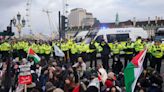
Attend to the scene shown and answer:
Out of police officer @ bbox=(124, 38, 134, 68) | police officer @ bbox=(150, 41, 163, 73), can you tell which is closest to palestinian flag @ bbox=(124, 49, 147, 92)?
police officer @ bbox=(150, 41, 163, 73)

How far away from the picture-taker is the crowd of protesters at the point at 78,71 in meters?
12.0

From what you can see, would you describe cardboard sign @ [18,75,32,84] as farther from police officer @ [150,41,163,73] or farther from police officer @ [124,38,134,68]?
police officer @ [124,38,134,68]

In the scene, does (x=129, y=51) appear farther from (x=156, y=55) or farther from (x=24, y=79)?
(x=24, y=79)

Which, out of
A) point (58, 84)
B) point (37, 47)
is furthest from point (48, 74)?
point (37, 47)

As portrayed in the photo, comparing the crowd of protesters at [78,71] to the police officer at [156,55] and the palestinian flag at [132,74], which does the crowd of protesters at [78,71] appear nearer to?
the police officer at [156,55]

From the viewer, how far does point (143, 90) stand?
11.1 m

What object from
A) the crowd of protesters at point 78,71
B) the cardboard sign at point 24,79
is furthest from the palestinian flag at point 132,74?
the cardboard sign at point 24,79

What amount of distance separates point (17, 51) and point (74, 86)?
1273 cm

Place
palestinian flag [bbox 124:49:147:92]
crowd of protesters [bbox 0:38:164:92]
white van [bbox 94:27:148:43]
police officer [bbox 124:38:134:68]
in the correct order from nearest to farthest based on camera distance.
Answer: palestinian flag [bbox 124:49:147:92] < crowd of protesters [bbox 0:38:164:92] < police officer [bbox 124:38:134:68] < white van [bbox 94:27:148:43]

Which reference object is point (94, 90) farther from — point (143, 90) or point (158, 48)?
point (158, 48)

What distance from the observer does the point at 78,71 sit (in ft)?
51.0

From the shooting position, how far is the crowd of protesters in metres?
12.0

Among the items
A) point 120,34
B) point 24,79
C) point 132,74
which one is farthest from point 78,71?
point 120,34

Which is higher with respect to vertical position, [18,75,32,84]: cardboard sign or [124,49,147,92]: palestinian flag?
[124,49,147,92]: palestinian flag
